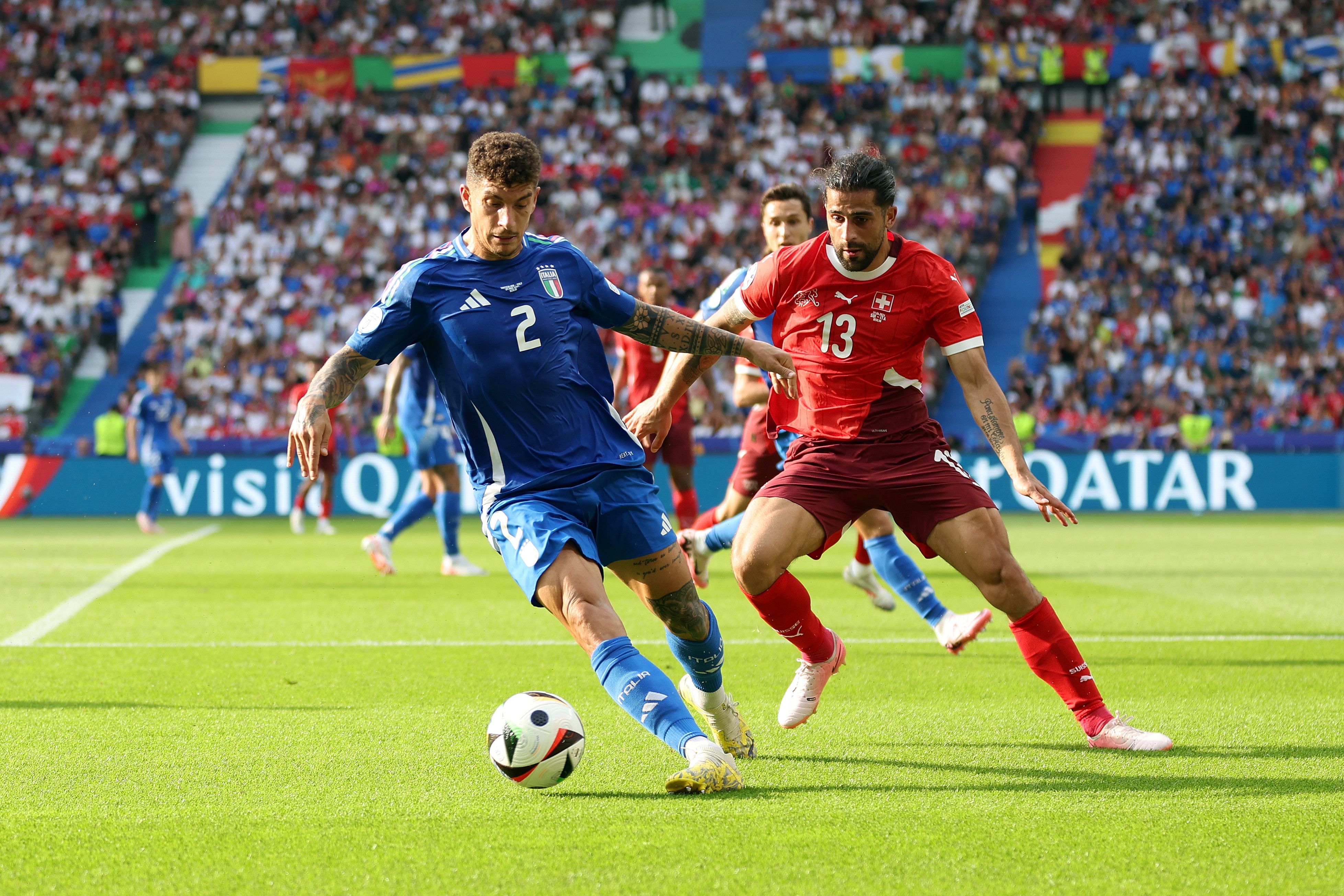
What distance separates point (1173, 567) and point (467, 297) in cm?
949

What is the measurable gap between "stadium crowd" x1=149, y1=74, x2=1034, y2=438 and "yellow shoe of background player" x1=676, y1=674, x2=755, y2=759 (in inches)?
799

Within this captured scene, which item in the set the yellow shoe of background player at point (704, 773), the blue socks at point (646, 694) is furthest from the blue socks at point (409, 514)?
the yellow shoe of background player at point (704, 773)

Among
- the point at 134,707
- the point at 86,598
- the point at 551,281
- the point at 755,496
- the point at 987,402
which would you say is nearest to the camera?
the point at 551,281

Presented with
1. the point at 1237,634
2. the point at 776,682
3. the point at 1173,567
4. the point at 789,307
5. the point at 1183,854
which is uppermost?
the point at 789,307

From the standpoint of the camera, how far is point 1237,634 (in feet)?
26.2

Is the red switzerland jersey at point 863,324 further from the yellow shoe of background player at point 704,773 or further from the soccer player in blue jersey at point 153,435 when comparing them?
the soccer player in blue jersey at point 153,435

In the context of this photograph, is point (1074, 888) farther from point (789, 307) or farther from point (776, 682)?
point (776, 682)

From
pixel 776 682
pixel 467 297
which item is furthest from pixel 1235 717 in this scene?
pixel 467 297

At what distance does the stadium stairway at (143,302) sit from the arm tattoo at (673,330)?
65.0 feet

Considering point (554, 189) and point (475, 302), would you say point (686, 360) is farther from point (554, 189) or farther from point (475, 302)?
point (554, 189)

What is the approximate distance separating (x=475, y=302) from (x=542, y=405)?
1.28 feet

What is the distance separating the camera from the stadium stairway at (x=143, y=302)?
26094mm

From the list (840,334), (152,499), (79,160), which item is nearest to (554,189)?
(79,160)

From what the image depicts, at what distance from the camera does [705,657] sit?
4637mm
